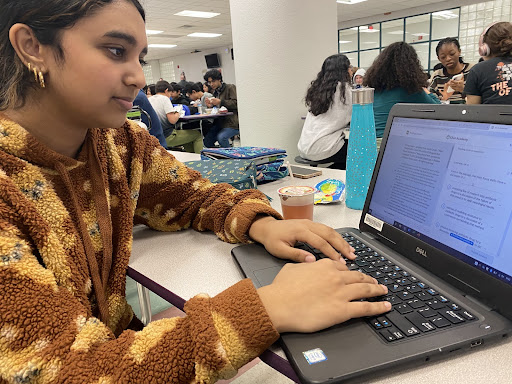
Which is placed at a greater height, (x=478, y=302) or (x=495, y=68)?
(x=495, y=68)

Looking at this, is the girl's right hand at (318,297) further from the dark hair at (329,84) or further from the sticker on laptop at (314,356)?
the dark hair at (329,84)

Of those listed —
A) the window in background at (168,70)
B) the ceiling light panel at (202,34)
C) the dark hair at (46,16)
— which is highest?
the ceiling light panel at (202,34)

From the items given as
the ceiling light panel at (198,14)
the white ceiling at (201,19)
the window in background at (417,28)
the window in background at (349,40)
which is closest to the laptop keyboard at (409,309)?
the white ceiling at (201,19)

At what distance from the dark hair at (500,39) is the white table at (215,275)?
7.05 feet

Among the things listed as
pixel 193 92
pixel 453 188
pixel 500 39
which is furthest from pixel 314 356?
pixel 193 92

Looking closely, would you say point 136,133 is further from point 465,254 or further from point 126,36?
point 465,254

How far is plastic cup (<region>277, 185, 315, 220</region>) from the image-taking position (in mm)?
844

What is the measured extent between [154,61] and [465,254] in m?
16.6

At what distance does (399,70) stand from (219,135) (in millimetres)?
3429

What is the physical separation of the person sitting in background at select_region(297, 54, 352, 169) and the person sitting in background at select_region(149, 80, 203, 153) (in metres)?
2.40

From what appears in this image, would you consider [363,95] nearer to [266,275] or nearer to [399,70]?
[266,275]

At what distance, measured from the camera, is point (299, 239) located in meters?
0.69

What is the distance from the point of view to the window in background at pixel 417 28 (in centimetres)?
873

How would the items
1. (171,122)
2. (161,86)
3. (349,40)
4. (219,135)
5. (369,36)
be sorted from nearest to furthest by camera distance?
(171,122)
(161,86)
(219,135)
(369,36)
(349,40)
